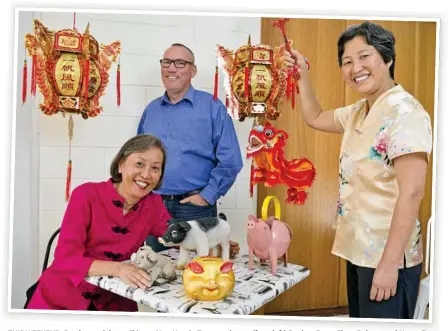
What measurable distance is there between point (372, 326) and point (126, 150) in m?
0.77

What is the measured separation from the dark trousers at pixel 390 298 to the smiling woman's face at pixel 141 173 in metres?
0.54

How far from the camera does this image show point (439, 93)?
1.04 meters

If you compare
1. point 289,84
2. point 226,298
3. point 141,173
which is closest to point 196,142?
point 141,173

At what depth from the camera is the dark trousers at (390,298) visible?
91 cm

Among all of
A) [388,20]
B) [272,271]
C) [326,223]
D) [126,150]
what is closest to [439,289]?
[326,223]

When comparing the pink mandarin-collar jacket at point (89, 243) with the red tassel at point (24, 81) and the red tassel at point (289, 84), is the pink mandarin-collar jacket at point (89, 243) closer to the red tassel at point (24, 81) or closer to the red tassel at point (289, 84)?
the red tassel at point (24, 81)

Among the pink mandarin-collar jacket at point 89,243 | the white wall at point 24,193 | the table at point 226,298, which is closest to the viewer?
the table at point 226,298

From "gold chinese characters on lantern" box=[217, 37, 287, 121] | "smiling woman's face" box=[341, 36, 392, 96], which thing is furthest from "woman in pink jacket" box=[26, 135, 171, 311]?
"smiling woman's face" box=[341, 36, 392, 96]

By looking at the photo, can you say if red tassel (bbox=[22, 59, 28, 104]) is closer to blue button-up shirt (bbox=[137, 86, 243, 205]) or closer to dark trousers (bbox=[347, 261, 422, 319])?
blue button-up shirt (bbox=[137, 86, 243, 205])

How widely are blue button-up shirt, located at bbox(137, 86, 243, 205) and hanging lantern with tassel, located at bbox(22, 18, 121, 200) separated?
0.16 metres

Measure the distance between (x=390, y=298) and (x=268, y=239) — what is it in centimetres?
31

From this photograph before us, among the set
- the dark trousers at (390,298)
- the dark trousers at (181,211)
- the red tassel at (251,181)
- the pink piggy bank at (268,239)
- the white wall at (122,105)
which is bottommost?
the dark trousers at (390,298)

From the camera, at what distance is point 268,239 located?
100 centimetres

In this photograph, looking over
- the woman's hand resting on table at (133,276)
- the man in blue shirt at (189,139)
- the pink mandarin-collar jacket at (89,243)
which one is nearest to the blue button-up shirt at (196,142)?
the man in blue shirt at (189,139)
